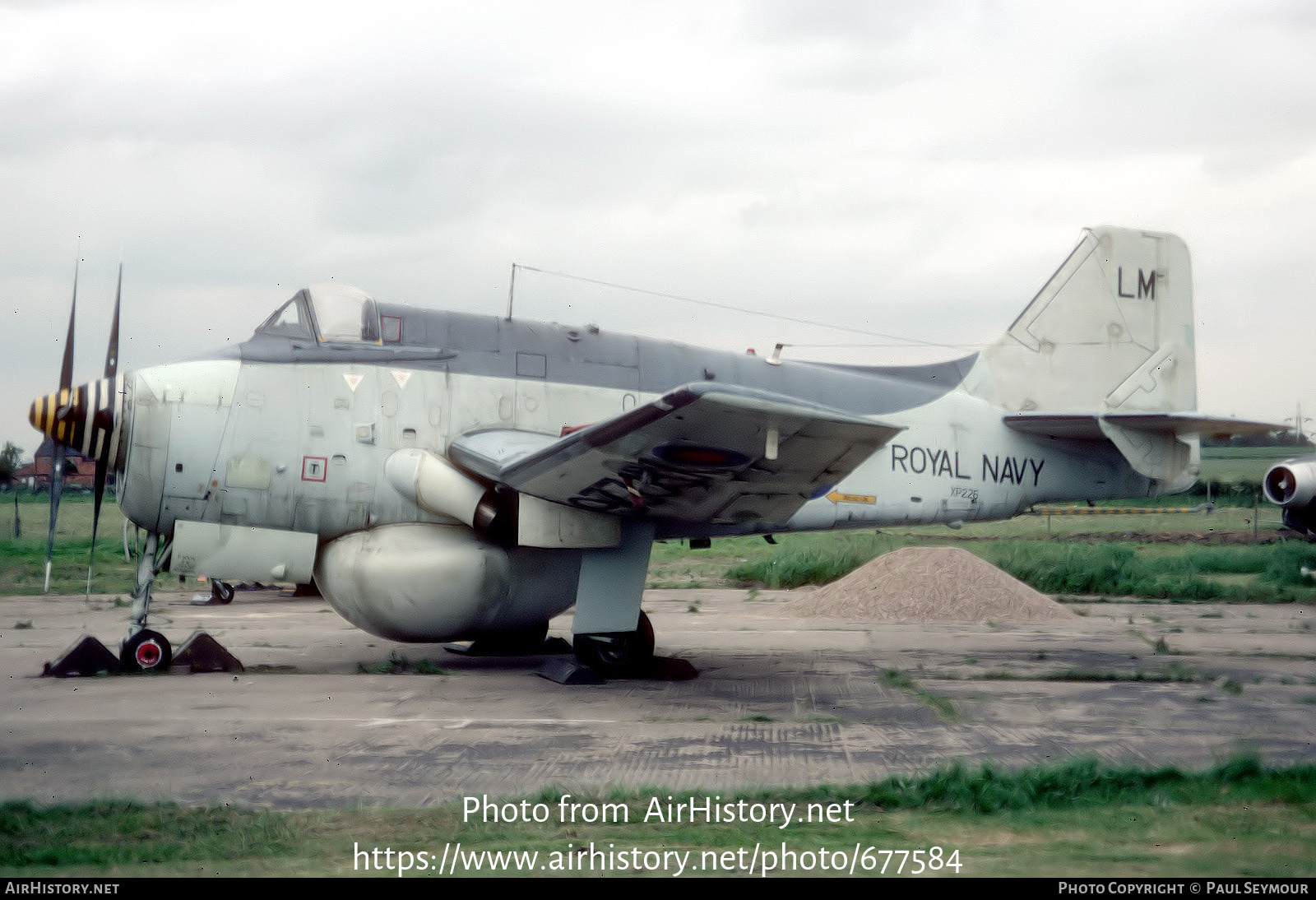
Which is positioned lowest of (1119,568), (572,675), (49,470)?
(572,675)

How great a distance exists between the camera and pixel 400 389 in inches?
397

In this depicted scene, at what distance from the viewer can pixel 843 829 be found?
16.1ft

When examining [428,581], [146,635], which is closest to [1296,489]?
[428,581]

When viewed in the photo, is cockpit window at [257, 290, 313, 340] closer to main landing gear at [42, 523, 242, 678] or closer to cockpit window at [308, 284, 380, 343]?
cockpit window at [308, 284, 380, 343]

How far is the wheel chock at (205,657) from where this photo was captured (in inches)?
397

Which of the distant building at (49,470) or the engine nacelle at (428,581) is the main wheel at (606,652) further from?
the distant building at (49,470)

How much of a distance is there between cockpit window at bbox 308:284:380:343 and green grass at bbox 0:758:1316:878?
18.6 ft

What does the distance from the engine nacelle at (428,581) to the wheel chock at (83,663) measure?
76.9 inches

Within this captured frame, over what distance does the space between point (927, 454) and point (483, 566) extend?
493 centimetres

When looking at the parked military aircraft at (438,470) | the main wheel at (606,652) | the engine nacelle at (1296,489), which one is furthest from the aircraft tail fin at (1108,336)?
the main wheel at (606,652)

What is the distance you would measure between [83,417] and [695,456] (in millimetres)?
5234

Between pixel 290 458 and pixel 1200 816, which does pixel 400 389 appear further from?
pixel 1200 816

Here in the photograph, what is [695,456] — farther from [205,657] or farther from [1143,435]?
[1143,435]
